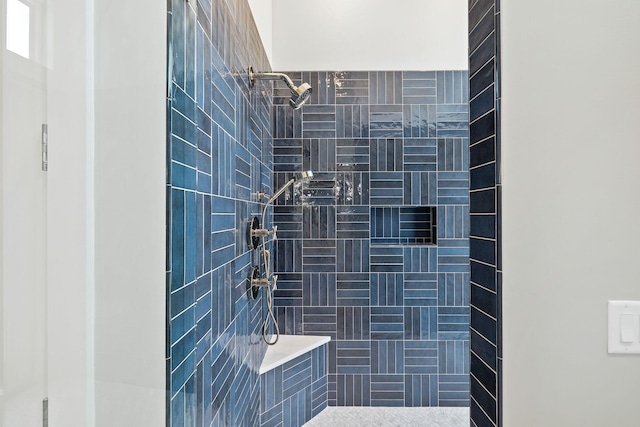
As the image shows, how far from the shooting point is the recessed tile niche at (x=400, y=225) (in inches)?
124

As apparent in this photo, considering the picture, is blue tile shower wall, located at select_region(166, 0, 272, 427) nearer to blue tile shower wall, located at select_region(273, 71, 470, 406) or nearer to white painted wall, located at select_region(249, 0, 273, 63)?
white painted wall, located at select_region(249, 0, 273, 63)

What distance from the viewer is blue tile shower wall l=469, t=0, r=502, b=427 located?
919 millimetres

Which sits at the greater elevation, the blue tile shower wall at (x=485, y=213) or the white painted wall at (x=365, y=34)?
the white painted wall at (x=365, y=34)

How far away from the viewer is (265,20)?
8.87ft
